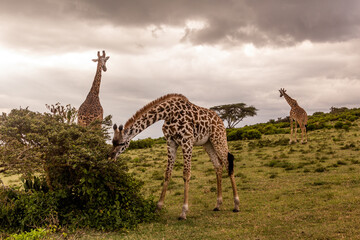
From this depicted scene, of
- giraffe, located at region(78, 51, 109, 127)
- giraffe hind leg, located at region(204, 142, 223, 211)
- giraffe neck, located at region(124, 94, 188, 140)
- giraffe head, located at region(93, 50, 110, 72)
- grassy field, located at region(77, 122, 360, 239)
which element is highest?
giraffe head, located at region(93, 50, 110, 72)

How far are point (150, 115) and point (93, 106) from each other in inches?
223

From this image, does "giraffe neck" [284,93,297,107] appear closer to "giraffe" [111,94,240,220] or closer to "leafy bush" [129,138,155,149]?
"leafy bush" [129,138,155,149]

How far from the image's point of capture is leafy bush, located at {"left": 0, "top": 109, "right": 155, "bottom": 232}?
6715mm

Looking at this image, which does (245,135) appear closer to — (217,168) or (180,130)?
(217,168)

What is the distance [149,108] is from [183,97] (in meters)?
1.24

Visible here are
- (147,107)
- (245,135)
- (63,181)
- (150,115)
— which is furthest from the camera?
(245,135)

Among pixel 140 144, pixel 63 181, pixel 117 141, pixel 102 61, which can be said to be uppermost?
pixel 102 61

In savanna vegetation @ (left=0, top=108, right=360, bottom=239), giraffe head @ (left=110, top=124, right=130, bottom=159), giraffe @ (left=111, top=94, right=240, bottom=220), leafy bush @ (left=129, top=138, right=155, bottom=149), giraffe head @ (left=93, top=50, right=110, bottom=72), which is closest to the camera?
savanna vegetation @ (left=0, top=108, right=360, bottom=239)

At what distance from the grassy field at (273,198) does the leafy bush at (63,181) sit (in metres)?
0.66

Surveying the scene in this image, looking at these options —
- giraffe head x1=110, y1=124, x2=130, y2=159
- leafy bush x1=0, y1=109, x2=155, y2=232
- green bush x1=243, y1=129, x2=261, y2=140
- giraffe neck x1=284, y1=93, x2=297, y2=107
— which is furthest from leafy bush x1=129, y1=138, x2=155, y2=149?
giraffe head x1=110, y1=124, x2=130, y2=159

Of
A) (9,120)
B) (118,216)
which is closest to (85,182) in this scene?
(118,216)

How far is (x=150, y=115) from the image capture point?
7.75 meters

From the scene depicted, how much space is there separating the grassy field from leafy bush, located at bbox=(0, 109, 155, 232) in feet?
2.16

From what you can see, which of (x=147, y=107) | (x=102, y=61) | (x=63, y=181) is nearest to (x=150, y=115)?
(x=147, y=107)
